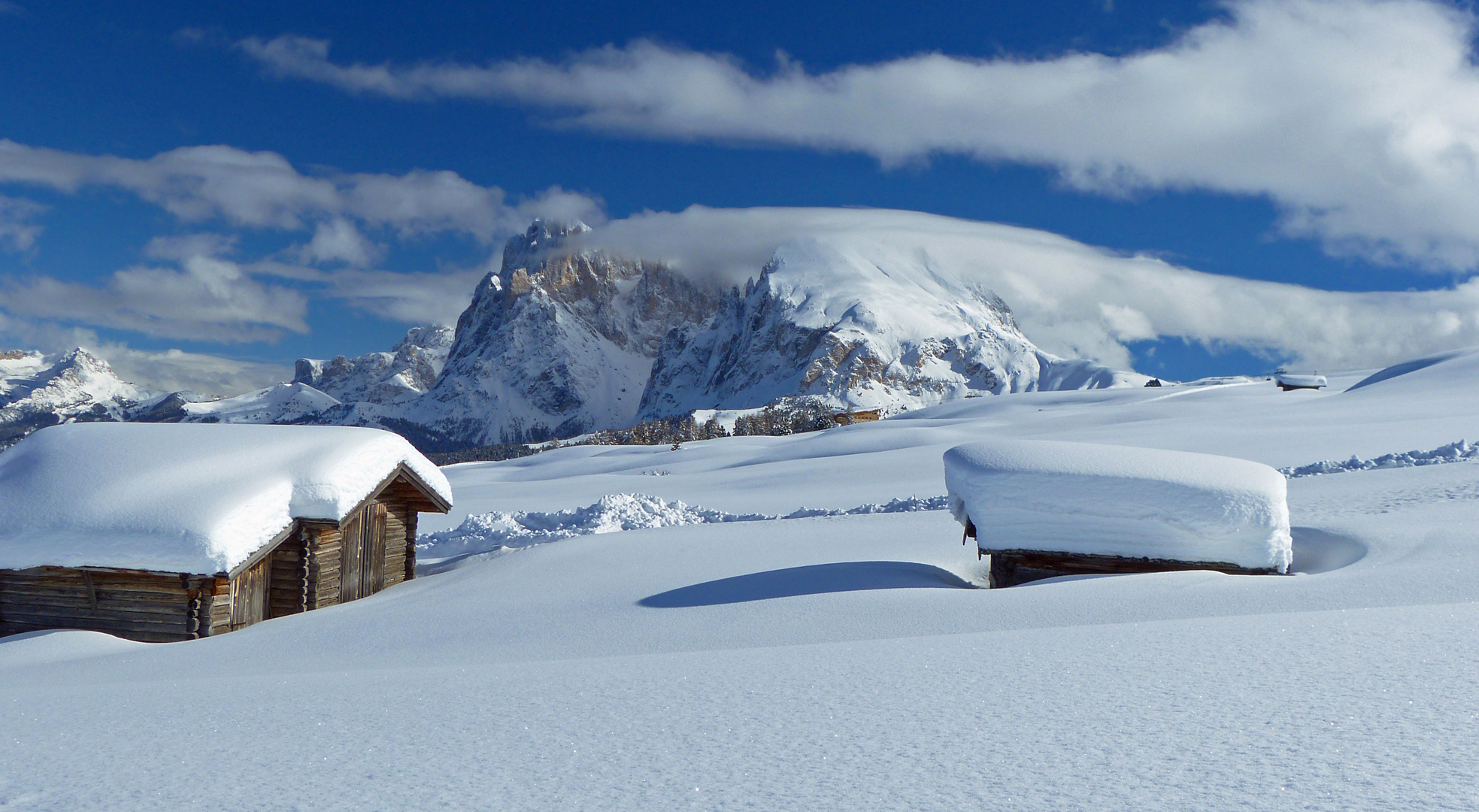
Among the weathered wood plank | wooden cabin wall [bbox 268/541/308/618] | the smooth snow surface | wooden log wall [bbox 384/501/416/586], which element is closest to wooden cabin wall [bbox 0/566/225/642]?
the weathered wood plank

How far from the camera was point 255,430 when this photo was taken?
52.2 ft

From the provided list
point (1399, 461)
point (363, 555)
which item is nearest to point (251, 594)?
point (363, 555)

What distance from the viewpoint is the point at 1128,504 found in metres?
10.1

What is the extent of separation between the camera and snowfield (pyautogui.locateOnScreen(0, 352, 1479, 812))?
3.06 metres

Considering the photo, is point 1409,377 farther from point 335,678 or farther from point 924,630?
point 335,678

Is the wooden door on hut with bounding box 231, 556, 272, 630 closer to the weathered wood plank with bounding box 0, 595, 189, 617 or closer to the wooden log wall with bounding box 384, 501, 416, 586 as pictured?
the weathered wood plank with bounding box 0, 595, 189, 617

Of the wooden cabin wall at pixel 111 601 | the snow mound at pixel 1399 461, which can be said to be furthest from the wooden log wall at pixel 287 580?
the snow mound at pixel 1399 461

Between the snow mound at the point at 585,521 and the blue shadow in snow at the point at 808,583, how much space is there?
24.3 ft

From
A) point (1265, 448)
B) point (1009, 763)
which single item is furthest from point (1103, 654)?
point (1265, 448)

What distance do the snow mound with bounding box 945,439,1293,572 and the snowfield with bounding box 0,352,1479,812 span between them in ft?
3.59

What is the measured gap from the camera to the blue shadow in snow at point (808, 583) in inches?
400

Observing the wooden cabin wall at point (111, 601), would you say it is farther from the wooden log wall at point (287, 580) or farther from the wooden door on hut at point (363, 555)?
the wooden door on hut at point (363, 555)

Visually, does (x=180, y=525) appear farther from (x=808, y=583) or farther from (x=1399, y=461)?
(x=1399, y=461)

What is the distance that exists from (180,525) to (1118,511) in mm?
13417
